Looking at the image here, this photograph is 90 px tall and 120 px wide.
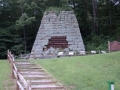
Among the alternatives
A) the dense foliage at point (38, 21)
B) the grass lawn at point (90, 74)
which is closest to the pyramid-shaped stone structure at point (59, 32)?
the dense foliage at point (38, 21)

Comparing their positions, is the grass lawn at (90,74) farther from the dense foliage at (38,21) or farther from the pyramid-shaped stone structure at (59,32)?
the dense foliage at (38,21)

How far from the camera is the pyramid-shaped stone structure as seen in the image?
1855 centimetres

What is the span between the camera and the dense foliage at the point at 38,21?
858 inches

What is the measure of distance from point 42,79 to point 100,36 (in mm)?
15054

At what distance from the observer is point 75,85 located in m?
6.95

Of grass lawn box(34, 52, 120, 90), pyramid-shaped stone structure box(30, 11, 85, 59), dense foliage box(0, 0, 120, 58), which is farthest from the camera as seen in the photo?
dense foliage box(0, 0, 120, 58)

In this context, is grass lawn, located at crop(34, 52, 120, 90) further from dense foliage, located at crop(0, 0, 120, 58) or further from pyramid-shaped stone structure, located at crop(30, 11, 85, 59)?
dense foliage, located at crop(0, 0, 120, 58)

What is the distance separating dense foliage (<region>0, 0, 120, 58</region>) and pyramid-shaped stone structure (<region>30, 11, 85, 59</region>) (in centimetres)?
155

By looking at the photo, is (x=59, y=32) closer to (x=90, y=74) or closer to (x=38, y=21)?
(x=38, y=21)

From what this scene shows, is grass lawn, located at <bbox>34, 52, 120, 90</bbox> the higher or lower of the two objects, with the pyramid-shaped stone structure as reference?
lower

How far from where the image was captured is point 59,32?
62.5ft

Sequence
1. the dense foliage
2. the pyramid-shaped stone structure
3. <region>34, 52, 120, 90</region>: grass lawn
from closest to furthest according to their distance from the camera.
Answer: <region>34, 52, 120, 90</region>: grass lawn, the pyramid-shaped stone structure, the dense foliage

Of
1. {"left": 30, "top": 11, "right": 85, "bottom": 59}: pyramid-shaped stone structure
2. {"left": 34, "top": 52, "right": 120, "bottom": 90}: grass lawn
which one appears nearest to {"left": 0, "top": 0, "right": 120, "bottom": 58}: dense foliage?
{"left": 30, "top": 11, "right": 85, "bottom": 59}: pyramid-shaped stone structure

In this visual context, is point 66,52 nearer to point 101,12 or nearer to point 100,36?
point 100,36
